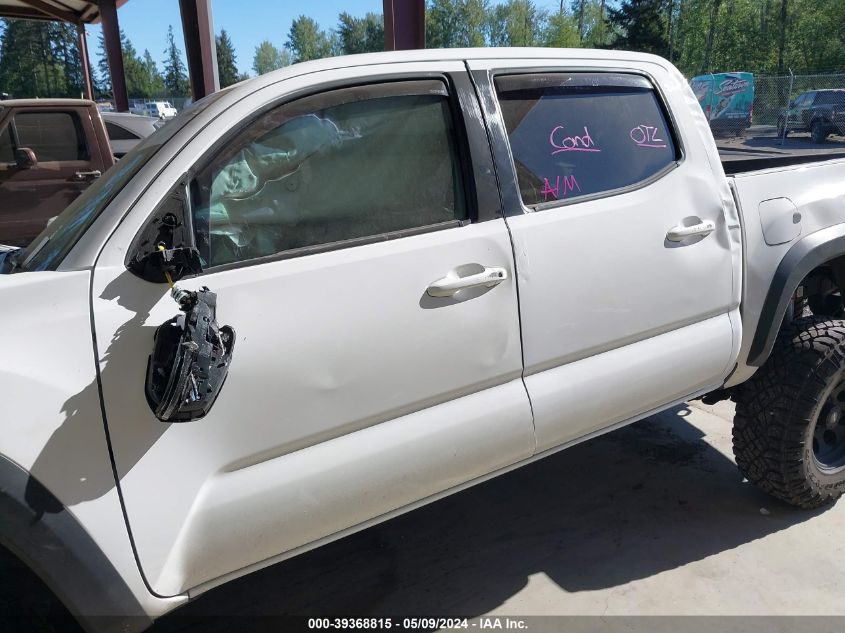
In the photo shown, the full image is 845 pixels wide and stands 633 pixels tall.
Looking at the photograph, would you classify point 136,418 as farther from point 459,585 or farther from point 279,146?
point 459,585

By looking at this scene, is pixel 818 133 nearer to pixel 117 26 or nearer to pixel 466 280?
pixel 117 26

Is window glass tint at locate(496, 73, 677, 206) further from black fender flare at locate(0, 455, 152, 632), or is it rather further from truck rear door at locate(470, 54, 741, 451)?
black fender flare at locate(0, 455, 152, 632)

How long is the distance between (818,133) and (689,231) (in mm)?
23528

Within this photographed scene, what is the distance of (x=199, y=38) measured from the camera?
13062mm

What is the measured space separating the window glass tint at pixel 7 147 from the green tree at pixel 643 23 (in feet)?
134

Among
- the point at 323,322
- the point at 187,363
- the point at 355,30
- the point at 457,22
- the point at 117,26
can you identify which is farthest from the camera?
the point at 355,30

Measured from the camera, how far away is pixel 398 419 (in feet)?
6.61

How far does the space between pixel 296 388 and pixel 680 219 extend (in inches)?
63.8

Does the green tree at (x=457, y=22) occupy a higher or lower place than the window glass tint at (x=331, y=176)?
higher

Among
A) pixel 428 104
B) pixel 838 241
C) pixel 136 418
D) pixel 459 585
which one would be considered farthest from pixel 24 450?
pixel 838 241

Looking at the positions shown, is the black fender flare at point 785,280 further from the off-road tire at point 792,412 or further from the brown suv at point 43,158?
the brown suv at point 43,158

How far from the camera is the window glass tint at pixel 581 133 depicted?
2.32 m

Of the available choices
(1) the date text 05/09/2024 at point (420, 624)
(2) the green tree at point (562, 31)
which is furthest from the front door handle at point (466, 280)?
(2) the green tree at point (562, 31)

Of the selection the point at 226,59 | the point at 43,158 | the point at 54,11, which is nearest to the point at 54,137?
the point at 43,158
